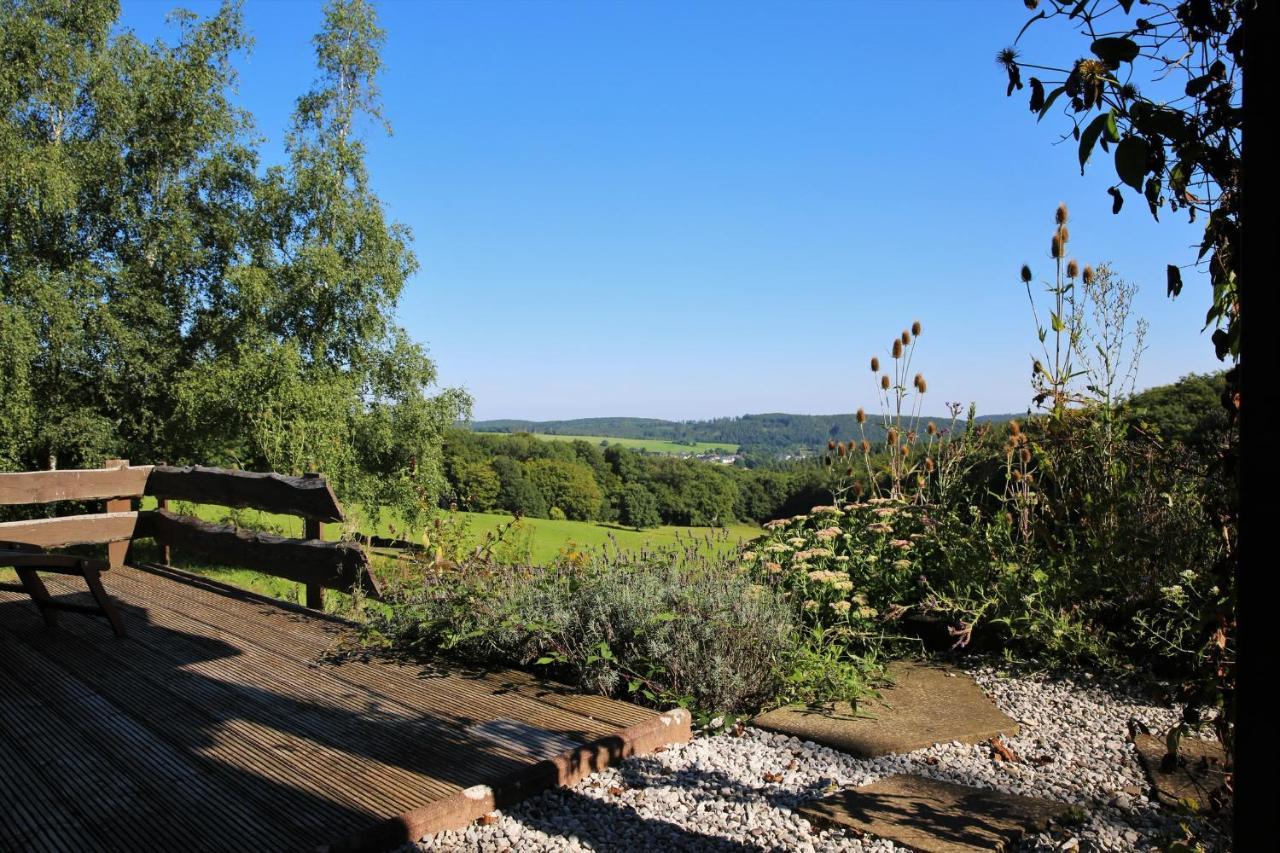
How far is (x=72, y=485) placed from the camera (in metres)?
6.24

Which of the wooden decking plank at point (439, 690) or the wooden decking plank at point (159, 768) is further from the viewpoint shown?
the wooden decking plank at point (439, 690)

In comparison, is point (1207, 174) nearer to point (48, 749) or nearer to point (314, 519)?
point (48, 749)

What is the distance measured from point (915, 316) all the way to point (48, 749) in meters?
4.93

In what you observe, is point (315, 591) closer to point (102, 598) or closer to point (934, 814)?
point (102, 598)

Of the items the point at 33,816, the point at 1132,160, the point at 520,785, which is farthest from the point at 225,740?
the point at 1132,160

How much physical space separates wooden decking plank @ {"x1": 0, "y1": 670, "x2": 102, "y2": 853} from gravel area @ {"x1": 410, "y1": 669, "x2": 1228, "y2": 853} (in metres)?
0.96

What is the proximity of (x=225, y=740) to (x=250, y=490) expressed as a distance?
2.90 m

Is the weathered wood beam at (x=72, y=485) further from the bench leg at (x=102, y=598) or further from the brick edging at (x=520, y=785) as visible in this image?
the brick edging at (x=520, y=785)

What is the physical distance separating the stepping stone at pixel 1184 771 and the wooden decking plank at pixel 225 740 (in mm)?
2519

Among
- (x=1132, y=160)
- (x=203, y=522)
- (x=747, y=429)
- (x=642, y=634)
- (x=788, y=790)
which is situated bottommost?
(x=788, y=790)

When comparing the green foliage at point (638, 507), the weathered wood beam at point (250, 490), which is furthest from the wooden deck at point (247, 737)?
the green foliage at point (638, 507)

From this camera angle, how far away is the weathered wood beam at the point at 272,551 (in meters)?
4.77

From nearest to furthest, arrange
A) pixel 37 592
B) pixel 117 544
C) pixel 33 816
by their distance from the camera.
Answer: pixel 33 816 → pixel 37 592 → pixel 117 544

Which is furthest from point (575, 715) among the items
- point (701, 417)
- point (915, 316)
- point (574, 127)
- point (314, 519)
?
point (701, 417)
